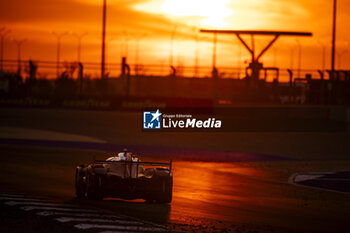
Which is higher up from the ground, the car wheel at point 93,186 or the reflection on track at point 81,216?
the car wheel at point 93,186

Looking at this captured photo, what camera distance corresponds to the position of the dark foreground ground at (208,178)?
14.9 metres

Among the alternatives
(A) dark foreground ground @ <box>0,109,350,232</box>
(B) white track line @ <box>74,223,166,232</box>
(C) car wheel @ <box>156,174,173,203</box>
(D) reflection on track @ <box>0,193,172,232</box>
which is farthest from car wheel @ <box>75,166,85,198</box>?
(B) white track line @ <box>74,223,166,232</box>

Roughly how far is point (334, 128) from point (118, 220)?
2873cm

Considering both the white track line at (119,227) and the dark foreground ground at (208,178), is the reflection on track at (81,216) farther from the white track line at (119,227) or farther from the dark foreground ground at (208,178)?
Answer: the dark foreground ground at (208,178)

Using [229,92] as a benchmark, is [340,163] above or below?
below

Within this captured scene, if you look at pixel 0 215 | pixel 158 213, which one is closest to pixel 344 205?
pixel 158 213

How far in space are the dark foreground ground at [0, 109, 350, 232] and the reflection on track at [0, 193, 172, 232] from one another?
0.36 meters

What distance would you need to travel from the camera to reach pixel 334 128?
134ft

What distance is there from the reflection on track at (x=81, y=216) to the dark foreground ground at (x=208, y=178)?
0.36 meters

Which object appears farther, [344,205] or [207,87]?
[207,87]

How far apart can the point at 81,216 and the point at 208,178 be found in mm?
9894

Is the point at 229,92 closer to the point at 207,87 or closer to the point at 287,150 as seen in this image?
the point at 207,87

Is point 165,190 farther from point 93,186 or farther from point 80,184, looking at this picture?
point 80,184

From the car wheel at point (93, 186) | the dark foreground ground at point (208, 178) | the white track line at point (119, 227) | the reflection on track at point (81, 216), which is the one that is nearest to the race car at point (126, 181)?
the car wheel at point (93, 186)
